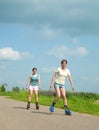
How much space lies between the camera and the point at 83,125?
12.0 metres

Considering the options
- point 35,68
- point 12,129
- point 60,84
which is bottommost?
point 12,129

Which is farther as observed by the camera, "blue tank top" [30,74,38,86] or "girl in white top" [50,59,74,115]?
"blue tank top" [30,74,38,86]

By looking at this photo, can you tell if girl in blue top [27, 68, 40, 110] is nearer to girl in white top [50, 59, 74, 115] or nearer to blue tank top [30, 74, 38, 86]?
blue tank top [30, 74, 38, 86]

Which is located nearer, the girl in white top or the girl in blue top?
the girl in white top

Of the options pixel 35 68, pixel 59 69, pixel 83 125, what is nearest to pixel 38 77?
pixel 35 68

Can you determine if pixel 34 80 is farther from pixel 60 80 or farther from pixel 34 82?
pixel 60 80

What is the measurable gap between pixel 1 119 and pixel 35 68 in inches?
222

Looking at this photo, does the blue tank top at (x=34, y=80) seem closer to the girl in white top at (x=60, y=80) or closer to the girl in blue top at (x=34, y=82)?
the girl in blue top at (x=34, y=82)

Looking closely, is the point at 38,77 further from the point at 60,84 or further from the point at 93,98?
the point at 93,98

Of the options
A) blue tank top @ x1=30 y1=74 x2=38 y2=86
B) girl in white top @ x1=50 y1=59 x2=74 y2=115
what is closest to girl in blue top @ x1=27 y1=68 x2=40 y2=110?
blue tank top @ x1=30 y1=74 x2=38 y2=86

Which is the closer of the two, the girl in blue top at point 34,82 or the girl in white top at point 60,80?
the girl in white top at point 60,80

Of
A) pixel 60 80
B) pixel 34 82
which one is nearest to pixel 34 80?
pixel 34 82

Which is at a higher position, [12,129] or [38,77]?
[38,77]

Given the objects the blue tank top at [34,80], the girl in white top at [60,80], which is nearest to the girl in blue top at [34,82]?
the blue tank top at [34,80]
